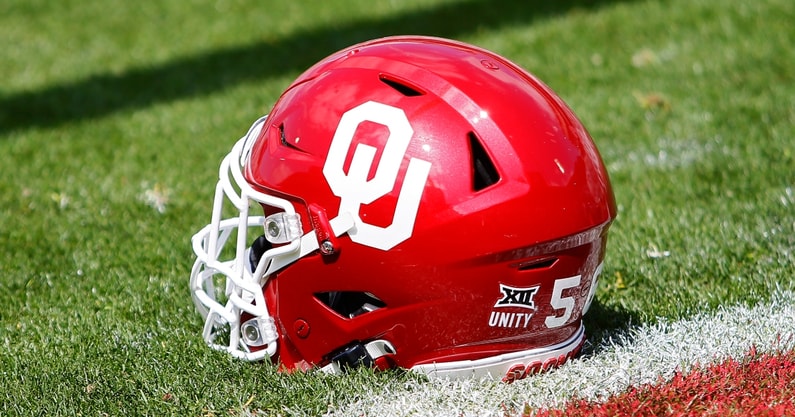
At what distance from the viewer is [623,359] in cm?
267

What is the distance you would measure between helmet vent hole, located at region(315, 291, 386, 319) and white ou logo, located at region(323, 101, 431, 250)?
23 cm

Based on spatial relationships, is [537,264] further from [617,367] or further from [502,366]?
[617,367]

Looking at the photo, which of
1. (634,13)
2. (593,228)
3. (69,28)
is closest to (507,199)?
(593,228)

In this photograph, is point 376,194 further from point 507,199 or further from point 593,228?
point 593,228

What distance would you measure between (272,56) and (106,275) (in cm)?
315

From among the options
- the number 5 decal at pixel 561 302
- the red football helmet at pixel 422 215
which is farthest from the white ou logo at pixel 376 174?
the number 5 decal at pixel 561 302

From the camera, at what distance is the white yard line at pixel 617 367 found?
8.04 feet

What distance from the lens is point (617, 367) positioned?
8.58 ft

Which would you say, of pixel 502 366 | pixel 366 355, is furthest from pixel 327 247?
pixel 502 366

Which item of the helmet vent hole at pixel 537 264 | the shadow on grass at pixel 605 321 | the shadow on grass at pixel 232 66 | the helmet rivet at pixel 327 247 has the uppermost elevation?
the helmet vent hole at pixel 537 264

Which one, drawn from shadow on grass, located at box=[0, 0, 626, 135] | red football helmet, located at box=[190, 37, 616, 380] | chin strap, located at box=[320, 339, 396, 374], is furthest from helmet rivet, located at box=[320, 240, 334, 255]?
shadow on grass, located at box=[0, 0, 626, 135]

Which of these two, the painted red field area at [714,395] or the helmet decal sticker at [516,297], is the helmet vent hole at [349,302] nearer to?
the helmet decal sticker at [516,297]

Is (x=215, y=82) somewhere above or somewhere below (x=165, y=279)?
below

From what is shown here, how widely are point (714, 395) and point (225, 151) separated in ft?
9.77
